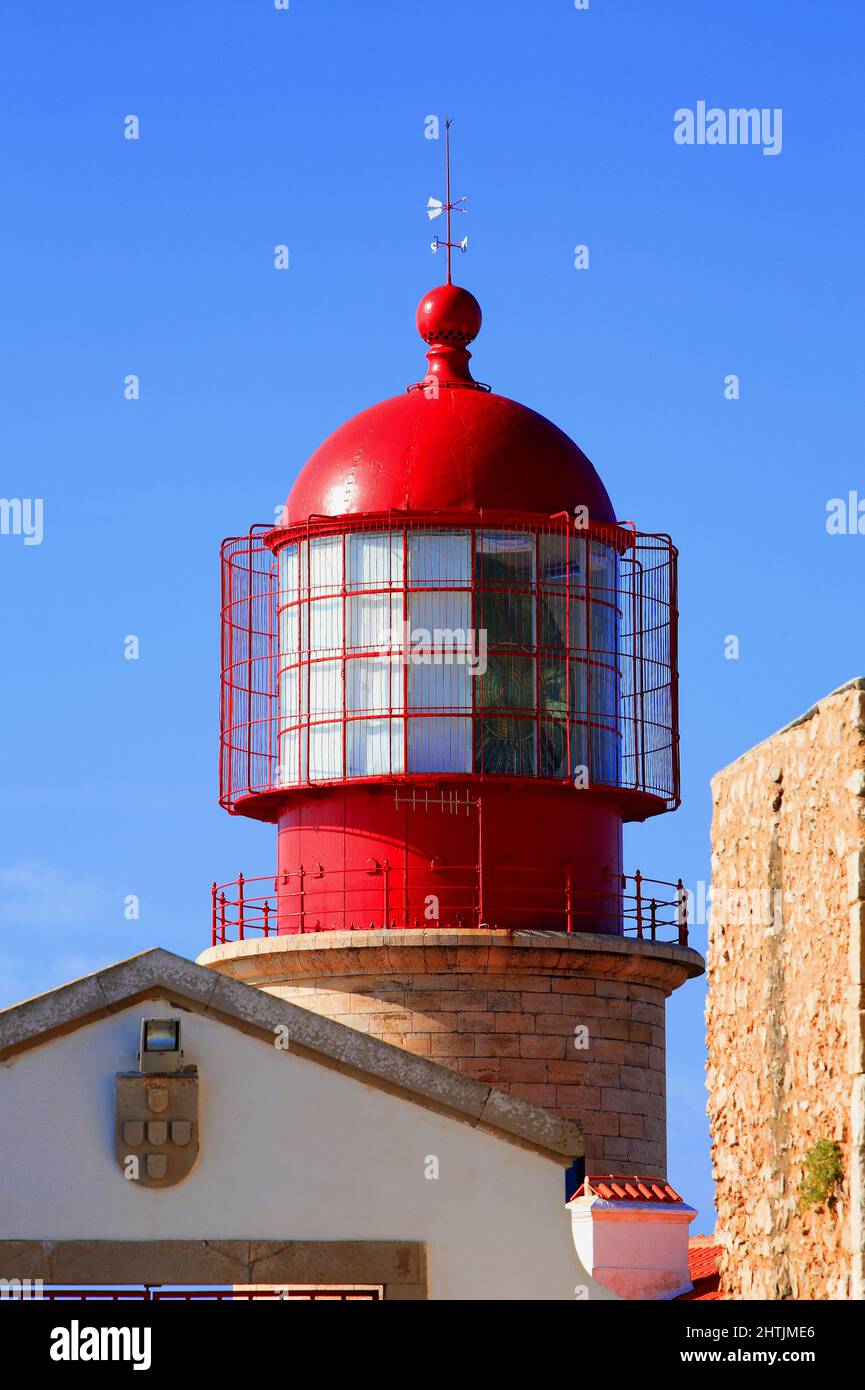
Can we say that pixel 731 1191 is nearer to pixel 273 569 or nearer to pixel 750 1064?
pixel 750 1064

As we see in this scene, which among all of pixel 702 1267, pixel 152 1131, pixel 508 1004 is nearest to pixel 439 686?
pixel 508 1004

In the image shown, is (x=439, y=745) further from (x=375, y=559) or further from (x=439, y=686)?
(x=375, y=559)

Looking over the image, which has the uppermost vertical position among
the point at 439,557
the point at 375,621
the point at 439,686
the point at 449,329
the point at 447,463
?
Answer: the point at 449,329

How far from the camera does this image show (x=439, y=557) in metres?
24.7

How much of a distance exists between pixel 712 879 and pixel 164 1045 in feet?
19.8

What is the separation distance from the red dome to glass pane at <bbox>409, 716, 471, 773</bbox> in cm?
191


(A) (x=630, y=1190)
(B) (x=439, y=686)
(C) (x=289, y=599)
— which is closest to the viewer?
(A) (x=630, y=1190)

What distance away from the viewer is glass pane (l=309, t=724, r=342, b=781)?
81.6 ft

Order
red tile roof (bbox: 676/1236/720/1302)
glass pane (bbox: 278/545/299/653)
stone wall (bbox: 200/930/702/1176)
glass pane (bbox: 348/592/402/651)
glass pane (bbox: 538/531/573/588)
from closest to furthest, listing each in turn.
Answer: red tile roof (bbox: 676/1236/720/1302) → stone wall (bbox: 200/930/702/1176) → glass pane (bbox: 348/592/402/651) → glass pane (bbox: 538/531/573/588) → glass pane (bbox: 278/545/299/653)

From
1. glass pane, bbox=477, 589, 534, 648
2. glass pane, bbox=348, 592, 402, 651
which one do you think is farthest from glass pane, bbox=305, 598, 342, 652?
glass pane, bbox=477, 589, 534, 648

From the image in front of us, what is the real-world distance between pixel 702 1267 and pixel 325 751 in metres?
6.08

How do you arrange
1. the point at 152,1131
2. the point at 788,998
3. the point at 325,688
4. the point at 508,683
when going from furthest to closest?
the point at 325,688 < the point at 508,683 < the point at 152,1131 < the point at 788,998

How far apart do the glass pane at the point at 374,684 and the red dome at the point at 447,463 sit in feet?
4.58

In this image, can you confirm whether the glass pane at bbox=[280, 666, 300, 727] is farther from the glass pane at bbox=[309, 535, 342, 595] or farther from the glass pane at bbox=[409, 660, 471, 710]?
the glass pane at bbox=[409, 660, 471, 710]
